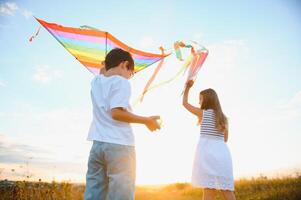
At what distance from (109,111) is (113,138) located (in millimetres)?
265

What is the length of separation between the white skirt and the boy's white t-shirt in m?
2.43

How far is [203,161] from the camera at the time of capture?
4.99 metres

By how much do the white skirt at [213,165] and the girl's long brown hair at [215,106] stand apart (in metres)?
0.20

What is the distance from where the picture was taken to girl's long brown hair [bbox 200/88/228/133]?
16.6ft

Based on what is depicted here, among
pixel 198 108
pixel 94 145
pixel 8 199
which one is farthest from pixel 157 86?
pixel 8 199

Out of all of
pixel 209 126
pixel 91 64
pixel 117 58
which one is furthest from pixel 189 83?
pixel 117 58

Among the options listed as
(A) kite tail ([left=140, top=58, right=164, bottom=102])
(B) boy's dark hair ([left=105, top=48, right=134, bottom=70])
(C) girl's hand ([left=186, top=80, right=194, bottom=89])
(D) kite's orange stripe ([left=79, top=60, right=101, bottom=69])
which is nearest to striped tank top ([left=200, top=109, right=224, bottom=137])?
(C) girl's hand ([left=186, top=80, right=194, bottom=89])

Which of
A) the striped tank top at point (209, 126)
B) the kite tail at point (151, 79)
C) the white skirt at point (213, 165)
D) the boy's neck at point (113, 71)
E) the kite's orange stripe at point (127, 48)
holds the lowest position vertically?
the white skirt at point (213, 165)

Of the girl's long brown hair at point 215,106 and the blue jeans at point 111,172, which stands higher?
the girl's long brown hair at point 215,106

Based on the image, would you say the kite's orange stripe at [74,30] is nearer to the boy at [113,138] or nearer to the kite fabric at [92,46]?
the kite fabric at [92,46]

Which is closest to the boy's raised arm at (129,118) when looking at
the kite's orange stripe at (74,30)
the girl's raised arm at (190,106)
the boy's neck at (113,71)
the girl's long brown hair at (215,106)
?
the boy's neck at (113,71)

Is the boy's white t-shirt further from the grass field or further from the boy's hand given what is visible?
the grass field

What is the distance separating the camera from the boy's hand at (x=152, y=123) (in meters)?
2.79

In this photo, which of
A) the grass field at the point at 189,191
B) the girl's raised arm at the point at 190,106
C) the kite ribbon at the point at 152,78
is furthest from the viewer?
the grass field at the point at 189,191
